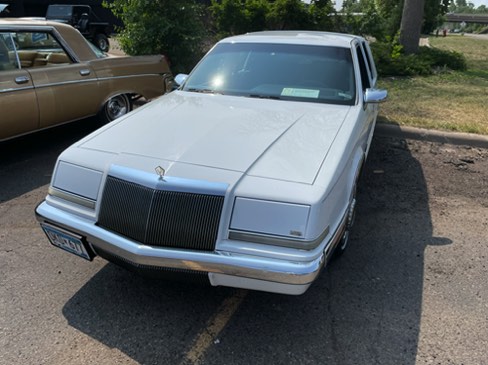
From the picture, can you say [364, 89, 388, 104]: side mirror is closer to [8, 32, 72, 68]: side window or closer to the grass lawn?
the grass lawn

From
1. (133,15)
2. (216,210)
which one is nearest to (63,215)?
(216,210)

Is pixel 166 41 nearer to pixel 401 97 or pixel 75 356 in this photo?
pixel 401 97

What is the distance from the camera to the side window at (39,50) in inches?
210

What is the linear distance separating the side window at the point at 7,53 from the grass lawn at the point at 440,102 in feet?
16.5

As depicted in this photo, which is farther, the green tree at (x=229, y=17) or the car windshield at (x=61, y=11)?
the car windshield at (x=61, y=11)

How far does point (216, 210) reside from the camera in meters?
2.36

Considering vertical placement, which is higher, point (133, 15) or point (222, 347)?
point (133, 15)

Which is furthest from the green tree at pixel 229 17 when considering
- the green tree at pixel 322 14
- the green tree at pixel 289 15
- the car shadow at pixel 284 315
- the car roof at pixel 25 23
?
the car shadow at pixel 284 315

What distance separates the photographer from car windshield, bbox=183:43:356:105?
12.4 ft

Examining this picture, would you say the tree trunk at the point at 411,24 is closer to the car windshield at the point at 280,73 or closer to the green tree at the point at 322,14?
the green tree at the point at 322,14

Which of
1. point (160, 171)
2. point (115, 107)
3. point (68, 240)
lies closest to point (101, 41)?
point (115, 107)

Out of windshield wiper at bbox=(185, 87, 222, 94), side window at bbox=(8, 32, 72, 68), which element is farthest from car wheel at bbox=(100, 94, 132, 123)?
windshield wiper at bbox=(185, 87, 222, 94)

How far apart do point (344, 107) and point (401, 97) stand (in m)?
5.08

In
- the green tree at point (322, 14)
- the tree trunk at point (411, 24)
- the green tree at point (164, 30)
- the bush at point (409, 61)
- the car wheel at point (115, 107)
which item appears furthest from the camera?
the green tree at point (322, 14)
